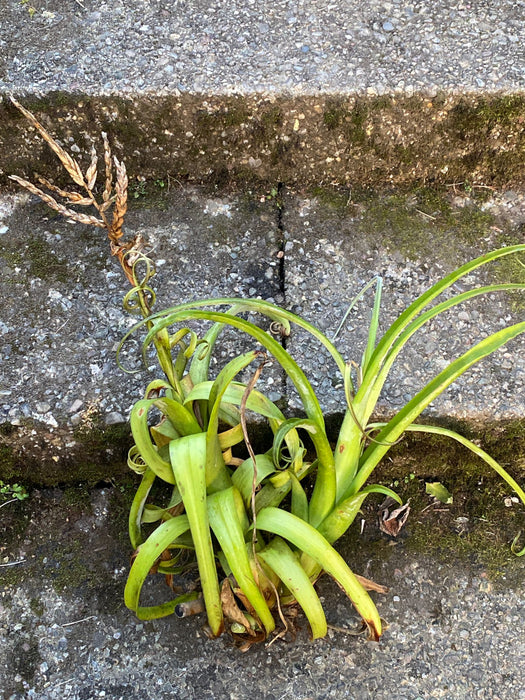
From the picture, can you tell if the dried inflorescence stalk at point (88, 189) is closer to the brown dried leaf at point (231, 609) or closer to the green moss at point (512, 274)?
the brown dried leaf at point (231, 609)

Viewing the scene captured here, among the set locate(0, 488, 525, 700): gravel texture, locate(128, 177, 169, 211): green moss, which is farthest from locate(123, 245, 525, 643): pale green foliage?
locate(128, 177, 169, 211): green moss

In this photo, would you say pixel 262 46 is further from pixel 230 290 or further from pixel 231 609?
pixel 231 609

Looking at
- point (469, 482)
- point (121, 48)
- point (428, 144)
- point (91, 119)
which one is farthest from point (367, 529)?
point (121, 48)

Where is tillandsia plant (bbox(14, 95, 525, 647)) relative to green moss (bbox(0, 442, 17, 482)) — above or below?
above

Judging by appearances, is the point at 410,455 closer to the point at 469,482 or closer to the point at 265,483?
the point at 469,482

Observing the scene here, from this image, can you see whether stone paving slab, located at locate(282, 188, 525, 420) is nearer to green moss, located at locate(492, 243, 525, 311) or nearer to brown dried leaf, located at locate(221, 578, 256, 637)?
green moss, located at locate(492, 243, 525, 311)
